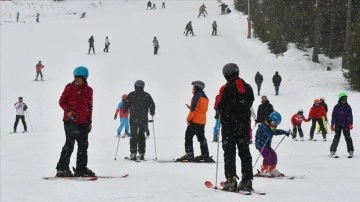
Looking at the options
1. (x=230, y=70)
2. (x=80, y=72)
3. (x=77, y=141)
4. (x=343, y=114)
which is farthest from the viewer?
(x=343, y=114)

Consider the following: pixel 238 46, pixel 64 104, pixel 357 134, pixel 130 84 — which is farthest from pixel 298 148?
pixel 238 46

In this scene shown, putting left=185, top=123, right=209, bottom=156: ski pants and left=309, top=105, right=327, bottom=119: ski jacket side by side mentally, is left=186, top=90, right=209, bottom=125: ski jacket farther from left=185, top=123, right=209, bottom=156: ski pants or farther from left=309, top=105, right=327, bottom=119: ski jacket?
left=309, top=105, right=327, bottom=119: ski jacket

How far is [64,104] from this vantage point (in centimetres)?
833

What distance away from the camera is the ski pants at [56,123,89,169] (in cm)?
840

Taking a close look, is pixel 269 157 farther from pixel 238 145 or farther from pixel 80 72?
pixel 80 72

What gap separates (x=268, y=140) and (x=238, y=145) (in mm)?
2221

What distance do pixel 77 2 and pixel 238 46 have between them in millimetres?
46475

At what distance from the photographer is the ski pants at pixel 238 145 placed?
6988 millimetres

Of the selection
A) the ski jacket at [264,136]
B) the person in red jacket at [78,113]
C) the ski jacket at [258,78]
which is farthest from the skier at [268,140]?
the ski jacket at [258,78]

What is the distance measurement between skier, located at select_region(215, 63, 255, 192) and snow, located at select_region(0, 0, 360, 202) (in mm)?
344

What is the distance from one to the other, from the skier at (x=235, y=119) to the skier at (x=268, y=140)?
2.04m

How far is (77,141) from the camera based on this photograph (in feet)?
27.9

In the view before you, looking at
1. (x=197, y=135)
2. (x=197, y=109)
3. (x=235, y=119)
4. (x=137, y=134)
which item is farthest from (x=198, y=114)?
(x=235, y=119)

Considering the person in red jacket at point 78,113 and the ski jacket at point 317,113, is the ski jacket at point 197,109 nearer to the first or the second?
the person in red jacket at point 78,113
